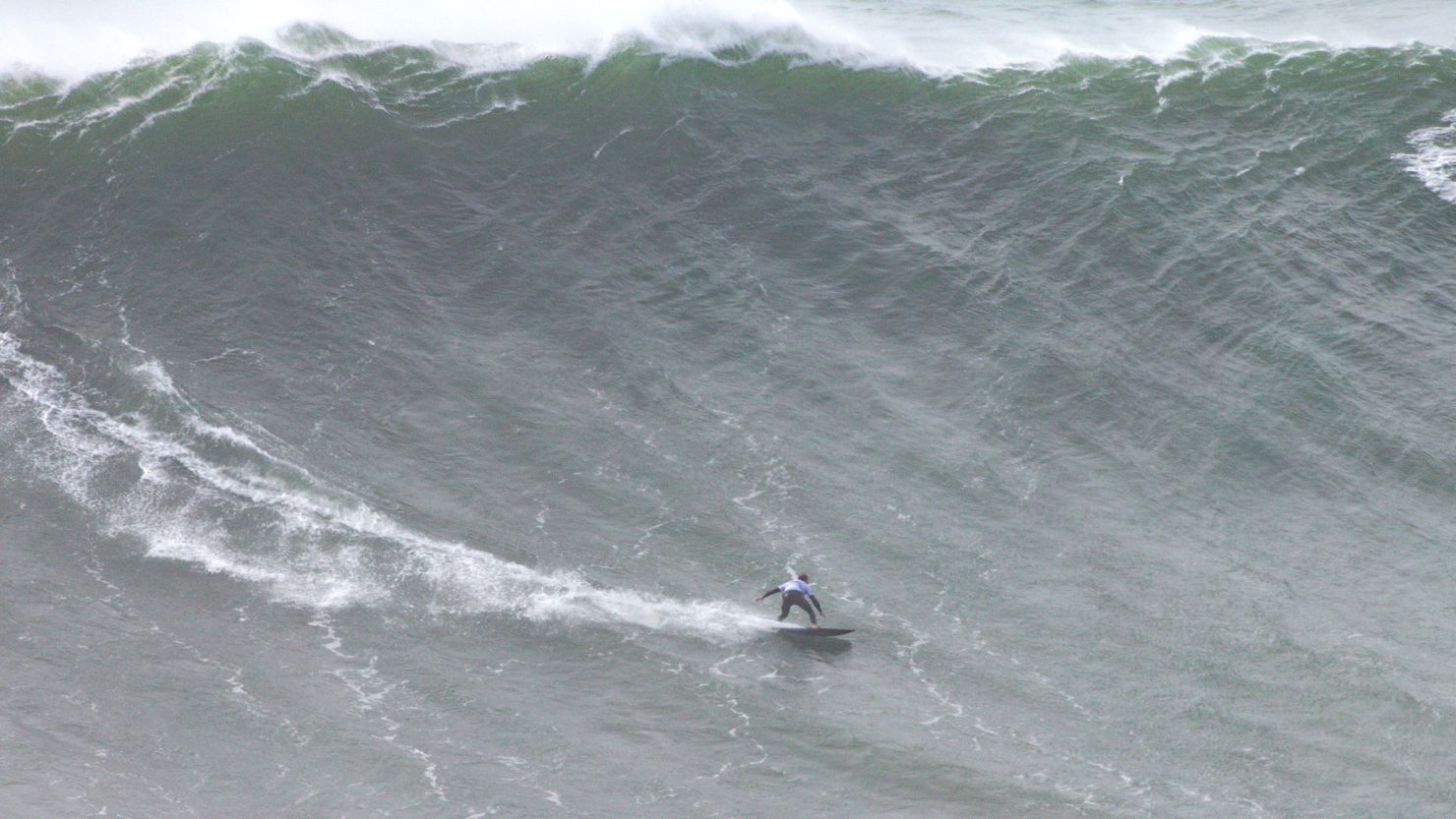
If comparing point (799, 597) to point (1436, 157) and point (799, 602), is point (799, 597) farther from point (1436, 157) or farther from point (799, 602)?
point (1436, 157)

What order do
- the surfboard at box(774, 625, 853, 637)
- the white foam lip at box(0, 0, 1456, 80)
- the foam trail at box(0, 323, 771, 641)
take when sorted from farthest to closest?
the white foam lip at box(0, 0, 1456, 80)
the foam trail at box(0, 323, 771, 641)
the surfboard at box(774, 625, 853, 637)

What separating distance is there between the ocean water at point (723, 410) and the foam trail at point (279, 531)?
0.13 m

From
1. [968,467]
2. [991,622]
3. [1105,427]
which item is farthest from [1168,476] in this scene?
[991,622]

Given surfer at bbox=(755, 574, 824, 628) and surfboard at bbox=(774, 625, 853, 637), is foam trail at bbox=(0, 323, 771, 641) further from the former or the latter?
surfer at bbox=(755, 574, 824, 628)

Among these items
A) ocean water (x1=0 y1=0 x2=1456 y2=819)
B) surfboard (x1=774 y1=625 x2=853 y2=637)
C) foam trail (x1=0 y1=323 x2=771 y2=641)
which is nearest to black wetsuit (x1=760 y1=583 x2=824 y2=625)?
surfboard (x1=774 y1=625 x2=853 y2=637)

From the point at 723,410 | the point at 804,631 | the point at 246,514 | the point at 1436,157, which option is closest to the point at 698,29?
the point at 723,410

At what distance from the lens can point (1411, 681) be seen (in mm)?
32469

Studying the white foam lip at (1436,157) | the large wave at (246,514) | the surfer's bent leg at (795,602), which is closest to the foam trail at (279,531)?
the large wave at (246,514)

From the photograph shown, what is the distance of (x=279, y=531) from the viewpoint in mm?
36531

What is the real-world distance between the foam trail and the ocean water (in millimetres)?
135

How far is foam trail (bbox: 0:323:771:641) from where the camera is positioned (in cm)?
3475

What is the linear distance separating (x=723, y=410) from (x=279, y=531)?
11.3 m

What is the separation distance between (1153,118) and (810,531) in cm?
2338

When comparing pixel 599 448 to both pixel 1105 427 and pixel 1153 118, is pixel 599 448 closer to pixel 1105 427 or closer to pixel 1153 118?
pixel 1105 427
